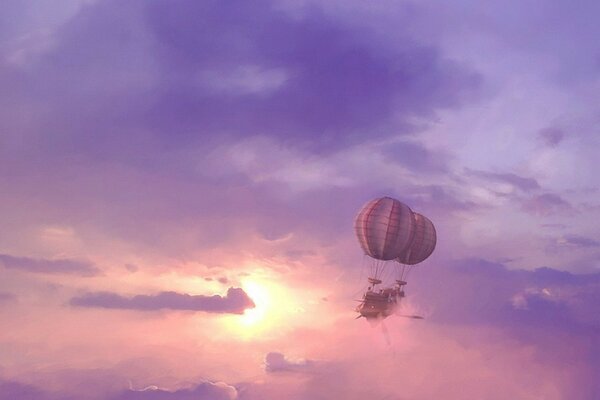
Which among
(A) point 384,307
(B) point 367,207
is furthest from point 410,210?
(A) point 384,307

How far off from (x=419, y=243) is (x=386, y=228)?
9.12m

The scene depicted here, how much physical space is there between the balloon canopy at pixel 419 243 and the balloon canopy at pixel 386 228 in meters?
2.95

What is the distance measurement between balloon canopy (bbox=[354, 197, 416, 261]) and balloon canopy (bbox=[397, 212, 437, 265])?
9.69 feet

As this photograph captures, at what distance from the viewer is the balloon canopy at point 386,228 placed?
11469 centimetres

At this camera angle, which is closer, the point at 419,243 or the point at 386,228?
the point at 386,228

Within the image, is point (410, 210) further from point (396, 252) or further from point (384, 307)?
point (384, 307)

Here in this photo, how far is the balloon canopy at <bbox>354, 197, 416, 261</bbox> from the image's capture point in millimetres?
114688

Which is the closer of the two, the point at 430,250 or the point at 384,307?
the point at 384,307

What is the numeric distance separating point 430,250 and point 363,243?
43.0ft

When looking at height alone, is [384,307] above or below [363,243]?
below

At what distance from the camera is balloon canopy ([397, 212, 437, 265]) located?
12025 centimetres

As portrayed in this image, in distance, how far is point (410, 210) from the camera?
11700 centimetres

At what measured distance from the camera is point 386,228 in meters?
115

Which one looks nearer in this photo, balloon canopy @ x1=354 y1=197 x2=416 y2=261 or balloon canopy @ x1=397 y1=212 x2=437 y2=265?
balloon canopy @ x1=354 y1=197 x2=416 y2=261
